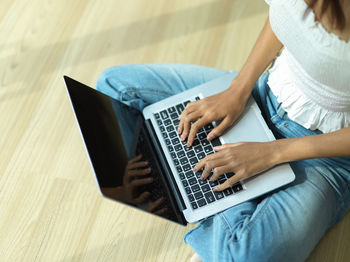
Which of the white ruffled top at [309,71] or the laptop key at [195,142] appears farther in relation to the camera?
the laptop key at [195,142]

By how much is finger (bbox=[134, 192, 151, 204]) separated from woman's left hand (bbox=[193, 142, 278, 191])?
150 millimetres

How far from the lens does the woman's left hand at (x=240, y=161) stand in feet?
2.71

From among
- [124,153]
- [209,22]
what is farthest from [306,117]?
[209,22]

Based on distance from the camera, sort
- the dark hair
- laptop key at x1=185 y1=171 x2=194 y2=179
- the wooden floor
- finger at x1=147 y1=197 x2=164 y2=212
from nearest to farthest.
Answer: the dark hair < finger at x1=147 y1=197 x2=164 y2=212 < laptop key at x1=185 y1=171 x2=194 y2=179 < the wooden floor

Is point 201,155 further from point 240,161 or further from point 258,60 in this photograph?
point 258,60

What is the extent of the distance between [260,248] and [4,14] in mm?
1429

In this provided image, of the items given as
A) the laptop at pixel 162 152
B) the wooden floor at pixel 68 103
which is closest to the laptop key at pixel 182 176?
the laptop at pixel 162 152

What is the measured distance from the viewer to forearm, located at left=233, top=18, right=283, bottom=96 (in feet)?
2.98

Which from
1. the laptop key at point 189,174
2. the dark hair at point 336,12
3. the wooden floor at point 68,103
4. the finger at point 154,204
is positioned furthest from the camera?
the wooden floor at point 68,103

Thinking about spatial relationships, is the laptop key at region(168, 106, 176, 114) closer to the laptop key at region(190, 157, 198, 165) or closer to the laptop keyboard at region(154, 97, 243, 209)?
the laptop keyboard at region(154, 97, 243, 209)

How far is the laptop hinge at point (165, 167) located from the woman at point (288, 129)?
70 mm

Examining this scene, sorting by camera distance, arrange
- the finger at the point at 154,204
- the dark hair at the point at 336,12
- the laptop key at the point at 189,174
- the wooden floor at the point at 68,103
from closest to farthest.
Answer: the dark hair at the point at 336,12 < the finger at the point at 154,204 < the laptop key at the point at 189,174 < the wooden floor at the point at 68,103

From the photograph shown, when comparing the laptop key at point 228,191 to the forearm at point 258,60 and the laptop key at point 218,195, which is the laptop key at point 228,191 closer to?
the laptop key at point 218,195

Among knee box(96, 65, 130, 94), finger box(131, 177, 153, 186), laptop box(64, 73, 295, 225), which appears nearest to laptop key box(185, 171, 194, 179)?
laptop box(64, 73, 295, 225)
